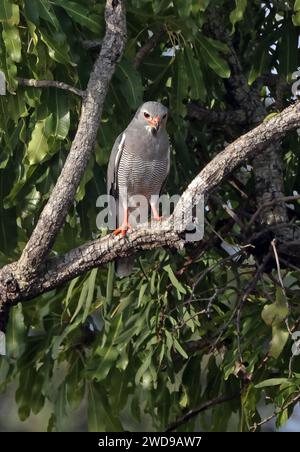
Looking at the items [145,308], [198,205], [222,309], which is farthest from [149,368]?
[198,205]

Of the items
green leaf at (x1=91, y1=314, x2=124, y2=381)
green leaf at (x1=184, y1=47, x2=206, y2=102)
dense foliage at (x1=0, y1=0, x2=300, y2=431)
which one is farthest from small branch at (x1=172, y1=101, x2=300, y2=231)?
green leaf at (x1=91, y1=314, x2=124, y2=381)

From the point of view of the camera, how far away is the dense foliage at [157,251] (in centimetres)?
648

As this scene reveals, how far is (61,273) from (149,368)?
1.45 m

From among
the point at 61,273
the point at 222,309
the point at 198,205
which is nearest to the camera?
the point at 198,205

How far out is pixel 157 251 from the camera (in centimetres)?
771

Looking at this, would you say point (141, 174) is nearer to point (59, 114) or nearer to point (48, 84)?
point (59, 114)

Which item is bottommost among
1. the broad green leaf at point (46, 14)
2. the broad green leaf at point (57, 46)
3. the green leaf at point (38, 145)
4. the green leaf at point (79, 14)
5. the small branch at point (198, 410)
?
the small branch at point (198, 410)

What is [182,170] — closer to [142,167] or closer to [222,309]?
[142,167]

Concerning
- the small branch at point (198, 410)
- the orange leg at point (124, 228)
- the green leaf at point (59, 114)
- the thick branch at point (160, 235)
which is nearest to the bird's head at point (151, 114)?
the orange leg at point (124, 228)

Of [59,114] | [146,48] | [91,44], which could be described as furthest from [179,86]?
[59,114]

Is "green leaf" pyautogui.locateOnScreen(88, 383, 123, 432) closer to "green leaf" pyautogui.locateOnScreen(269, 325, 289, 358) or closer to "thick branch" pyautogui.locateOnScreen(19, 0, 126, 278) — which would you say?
"green leaf" pyautogui.locateOnScreen(269, 325, 289, 358)

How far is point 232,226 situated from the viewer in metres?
7.98

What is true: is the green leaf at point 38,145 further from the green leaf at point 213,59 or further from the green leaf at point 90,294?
the green leaf at point 90,294

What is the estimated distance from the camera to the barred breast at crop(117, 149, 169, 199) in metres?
7.50
